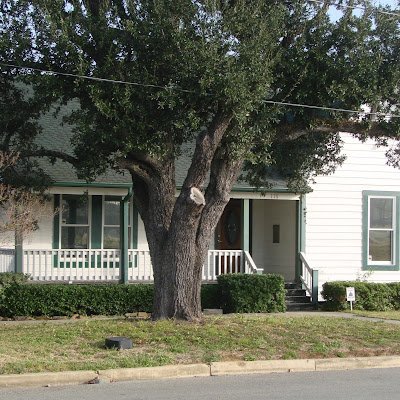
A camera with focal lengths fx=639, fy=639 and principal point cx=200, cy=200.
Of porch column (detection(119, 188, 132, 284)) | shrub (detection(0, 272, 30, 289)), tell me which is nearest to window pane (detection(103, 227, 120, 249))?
porch column (detection(119, 188, 132, 284))

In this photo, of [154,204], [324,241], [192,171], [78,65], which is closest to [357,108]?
[192,171]

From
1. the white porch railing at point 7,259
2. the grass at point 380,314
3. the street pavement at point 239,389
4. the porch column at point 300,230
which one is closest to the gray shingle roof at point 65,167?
the porch column at point 300,230

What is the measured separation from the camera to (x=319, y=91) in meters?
12.7

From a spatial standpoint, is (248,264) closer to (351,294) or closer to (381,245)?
(351,294)

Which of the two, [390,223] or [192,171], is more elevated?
[192,171]

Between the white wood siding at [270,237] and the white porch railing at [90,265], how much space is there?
2.07 meters

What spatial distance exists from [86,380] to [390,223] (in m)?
13.3

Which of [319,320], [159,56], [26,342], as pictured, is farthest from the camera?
[319,320]

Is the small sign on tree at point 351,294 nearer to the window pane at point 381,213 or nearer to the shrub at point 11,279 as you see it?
the window pane at point 381,213

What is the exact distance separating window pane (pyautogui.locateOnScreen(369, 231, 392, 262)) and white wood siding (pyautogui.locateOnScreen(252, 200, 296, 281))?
2.50 metres

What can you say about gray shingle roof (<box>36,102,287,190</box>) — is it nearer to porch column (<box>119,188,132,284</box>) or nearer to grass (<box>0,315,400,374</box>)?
porch column (<box>119,188,132,284</box>)

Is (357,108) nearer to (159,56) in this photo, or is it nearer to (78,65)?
(159,56)

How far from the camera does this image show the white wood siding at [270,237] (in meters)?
19.5

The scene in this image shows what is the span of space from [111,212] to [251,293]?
4.78 meters
